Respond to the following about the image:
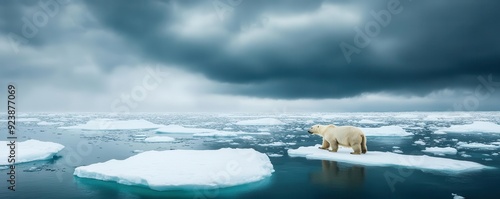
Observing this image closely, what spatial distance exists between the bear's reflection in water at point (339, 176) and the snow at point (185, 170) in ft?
6.58

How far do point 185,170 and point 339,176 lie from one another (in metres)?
5.87

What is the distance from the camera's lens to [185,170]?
1263 cm

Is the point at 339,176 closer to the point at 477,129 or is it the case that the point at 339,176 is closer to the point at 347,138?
the point at 347,138

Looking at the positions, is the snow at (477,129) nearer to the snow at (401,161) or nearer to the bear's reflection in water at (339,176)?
the snow at (401,161)

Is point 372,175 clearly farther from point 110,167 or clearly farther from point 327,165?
point 110,167

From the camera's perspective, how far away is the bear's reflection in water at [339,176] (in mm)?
12587

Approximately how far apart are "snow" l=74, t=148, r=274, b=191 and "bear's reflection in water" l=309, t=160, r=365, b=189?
2.00 metres

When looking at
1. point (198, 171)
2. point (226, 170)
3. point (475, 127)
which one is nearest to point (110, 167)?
point (198, 171)

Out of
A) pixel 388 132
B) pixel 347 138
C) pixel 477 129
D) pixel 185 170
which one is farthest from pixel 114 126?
pixel 477 129

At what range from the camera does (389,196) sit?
36.2 feet

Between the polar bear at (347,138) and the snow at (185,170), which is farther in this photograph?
the polar bear at (347,138)

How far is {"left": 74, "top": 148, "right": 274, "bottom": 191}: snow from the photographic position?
11.6 meters

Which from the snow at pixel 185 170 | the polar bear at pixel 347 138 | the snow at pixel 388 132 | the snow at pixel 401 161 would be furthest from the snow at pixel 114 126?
the polar bear at pixel 347 138

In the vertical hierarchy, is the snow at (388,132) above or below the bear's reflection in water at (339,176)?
above
